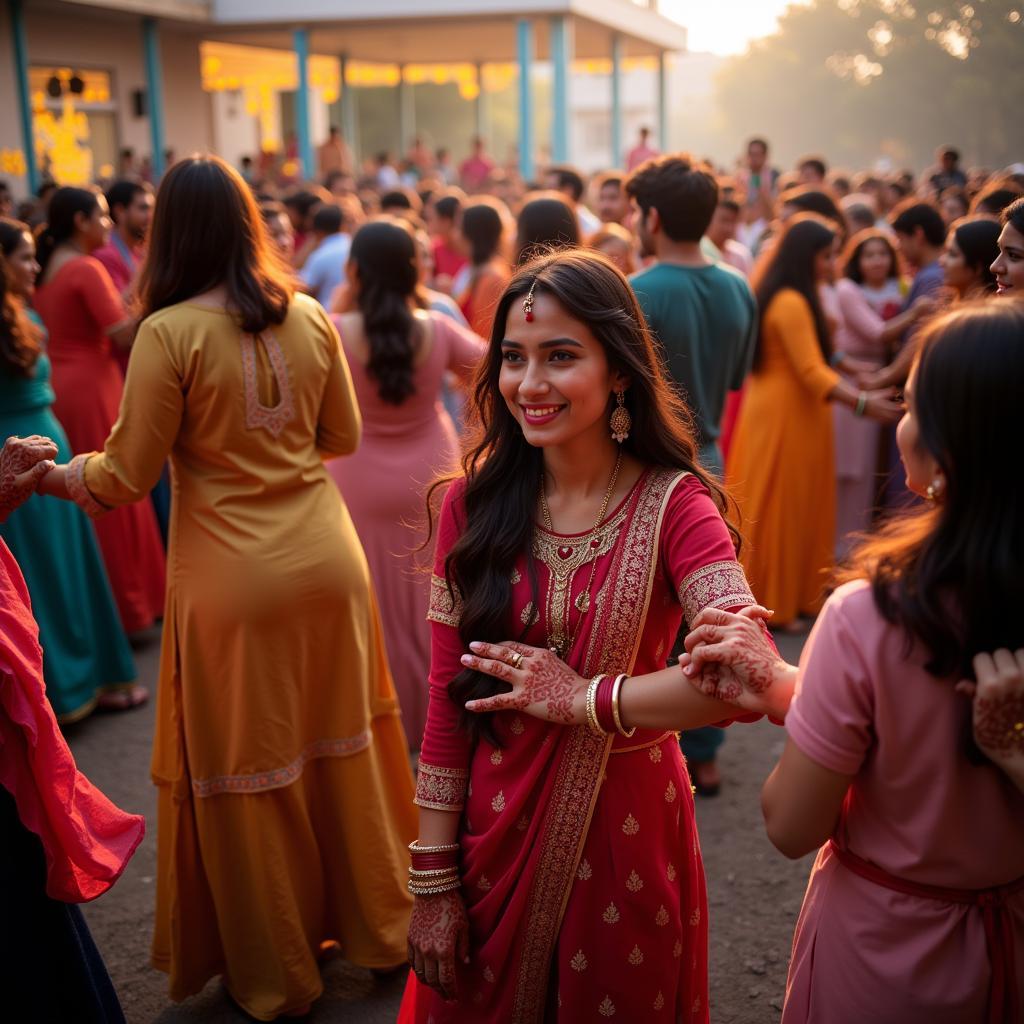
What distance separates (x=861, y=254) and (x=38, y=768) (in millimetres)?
5446

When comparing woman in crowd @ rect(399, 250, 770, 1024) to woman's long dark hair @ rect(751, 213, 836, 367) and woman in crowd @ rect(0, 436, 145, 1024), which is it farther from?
woman's long dark hair @ rect(751, 213, 836, 367)

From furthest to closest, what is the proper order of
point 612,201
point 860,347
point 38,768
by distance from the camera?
1. point 612,201
2. point 860,347
3. point 38,768

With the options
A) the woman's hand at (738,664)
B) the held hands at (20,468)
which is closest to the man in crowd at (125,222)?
the held hands at (20,468)

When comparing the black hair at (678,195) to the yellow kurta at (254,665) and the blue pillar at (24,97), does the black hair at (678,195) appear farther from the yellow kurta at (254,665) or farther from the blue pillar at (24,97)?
the blue pillar at (24,97)

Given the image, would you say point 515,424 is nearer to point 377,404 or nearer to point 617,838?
point 617,838

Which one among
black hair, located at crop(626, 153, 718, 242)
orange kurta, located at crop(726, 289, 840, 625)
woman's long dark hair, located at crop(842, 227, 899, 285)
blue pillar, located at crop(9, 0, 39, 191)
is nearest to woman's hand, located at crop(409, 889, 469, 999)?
black hair, located at crop(626, 153, 718, 242)

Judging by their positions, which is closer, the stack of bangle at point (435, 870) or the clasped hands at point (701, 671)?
the clasped hands at point (701, 671)

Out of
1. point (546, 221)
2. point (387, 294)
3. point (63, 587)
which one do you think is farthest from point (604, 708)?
point (63, 587)

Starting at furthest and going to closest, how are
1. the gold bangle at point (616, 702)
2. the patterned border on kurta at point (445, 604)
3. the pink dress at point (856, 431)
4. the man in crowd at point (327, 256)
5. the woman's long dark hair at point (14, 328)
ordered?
the man in crowd at point (327, 256)
the pink dress at point (856, 431)
the woman's long dark hair at point (14, 328)
the patterned border on kurta at point (445, 604)
the gold bangle at point (616, 702)

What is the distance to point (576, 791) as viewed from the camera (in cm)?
186

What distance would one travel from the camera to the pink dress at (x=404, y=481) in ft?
13.6

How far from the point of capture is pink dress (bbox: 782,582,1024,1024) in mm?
1415

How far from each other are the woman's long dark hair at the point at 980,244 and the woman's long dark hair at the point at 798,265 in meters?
0.96

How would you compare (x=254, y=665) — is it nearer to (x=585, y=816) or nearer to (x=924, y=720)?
(x=585, y=816)
